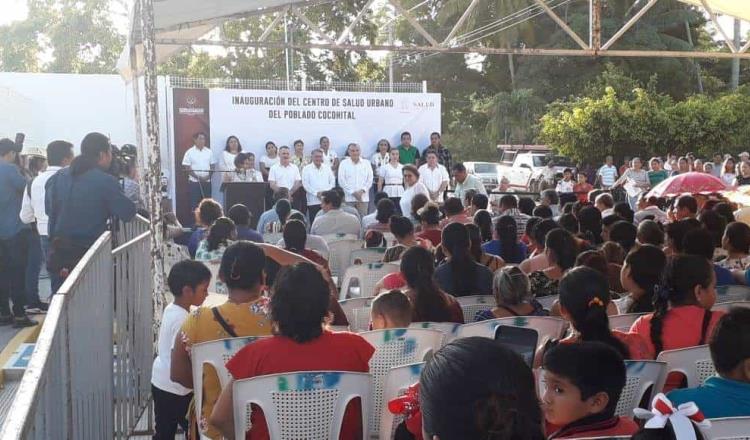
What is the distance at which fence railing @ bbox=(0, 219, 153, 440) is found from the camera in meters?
2.56

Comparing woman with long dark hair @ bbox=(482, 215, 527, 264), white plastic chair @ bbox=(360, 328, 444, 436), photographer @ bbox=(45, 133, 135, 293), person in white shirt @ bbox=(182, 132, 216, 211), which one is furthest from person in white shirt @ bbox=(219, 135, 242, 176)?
white plastic chair @ bbox=(360, 328, 444, 436)

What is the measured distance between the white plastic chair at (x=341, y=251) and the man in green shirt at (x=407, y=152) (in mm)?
8209

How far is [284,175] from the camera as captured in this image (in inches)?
594

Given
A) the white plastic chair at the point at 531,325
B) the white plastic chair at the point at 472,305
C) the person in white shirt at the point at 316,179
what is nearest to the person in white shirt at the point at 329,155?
the person in white shirt at the point at 316,179

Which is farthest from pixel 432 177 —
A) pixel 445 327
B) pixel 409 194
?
pixel 445 327

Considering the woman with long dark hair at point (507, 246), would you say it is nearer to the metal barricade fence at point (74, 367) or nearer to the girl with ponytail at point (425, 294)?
the girl with ponytail at point (425, 294)

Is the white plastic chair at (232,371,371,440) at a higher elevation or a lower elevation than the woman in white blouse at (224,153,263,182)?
lower

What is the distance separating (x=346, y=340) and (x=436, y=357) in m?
1.67

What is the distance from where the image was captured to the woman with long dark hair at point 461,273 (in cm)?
574

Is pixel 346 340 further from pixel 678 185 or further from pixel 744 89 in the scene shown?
pixel 744 89

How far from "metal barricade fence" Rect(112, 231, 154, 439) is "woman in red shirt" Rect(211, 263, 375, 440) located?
1.98 meters

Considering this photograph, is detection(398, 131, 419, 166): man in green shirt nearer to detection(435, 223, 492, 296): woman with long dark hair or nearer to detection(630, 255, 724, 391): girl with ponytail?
detection(435, 223, 492, 296): woman with long dark hair

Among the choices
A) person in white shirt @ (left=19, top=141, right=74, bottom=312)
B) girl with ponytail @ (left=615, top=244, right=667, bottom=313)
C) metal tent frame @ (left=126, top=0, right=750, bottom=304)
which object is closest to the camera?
girl with ponytail @ (left=615, top=244, right=667, bottom=313)

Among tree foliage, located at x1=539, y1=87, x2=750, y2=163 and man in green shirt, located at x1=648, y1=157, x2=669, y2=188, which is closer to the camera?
man in green shirt, located at x1=648, y1=157, x2=669, y2=188
